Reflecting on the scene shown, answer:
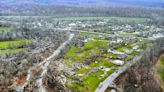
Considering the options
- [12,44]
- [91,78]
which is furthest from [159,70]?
Result: [12,44]

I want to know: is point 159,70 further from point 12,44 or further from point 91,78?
point 12,44

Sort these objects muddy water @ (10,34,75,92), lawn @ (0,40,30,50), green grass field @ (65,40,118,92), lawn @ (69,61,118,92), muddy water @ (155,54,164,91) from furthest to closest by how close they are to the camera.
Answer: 1. lawn @ (0,40,30,50)
2. muddy water @ (155,54,164,91)
3. green grass field @ (65,40,118,92)
4. lawn @ (69,61,118,92)
5. muddy water @ (10,34,75,92)

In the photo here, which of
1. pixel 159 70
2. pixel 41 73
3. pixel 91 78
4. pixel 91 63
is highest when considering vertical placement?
pixel 41 73

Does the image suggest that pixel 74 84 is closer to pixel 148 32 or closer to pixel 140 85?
pixel 140 85

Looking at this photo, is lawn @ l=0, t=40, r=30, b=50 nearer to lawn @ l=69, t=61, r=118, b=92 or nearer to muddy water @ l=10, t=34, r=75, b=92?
muddy water @ l=10, t=34, r=75, b=92

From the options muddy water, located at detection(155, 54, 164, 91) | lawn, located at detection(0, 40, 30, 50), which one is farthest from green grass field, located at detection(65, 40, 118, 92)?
lawn, located at detection(0, 40, 30, 50)

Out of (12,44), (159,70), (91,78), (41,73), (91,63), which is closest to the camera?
(41,73)

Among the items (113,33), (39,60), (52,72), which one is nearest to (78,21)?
(113,33)

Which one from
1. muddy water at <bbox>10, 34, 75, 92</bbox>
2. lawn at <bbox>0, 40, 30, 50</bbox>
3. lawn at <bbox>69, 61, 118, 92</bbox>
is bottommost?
lawn at <bbox>0, 40, 30, 50</bbox>

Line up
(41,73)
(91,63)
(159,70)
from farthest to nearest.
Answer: (91,63)
(159,70)
(41,73)

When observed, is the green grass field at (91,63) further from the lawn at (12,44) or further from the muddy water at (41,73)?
the lawn at (12,44)

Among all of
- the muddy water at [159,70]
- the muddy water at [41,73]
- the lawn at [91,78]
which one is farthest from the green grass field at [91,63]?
the muddy water at [159,70]
